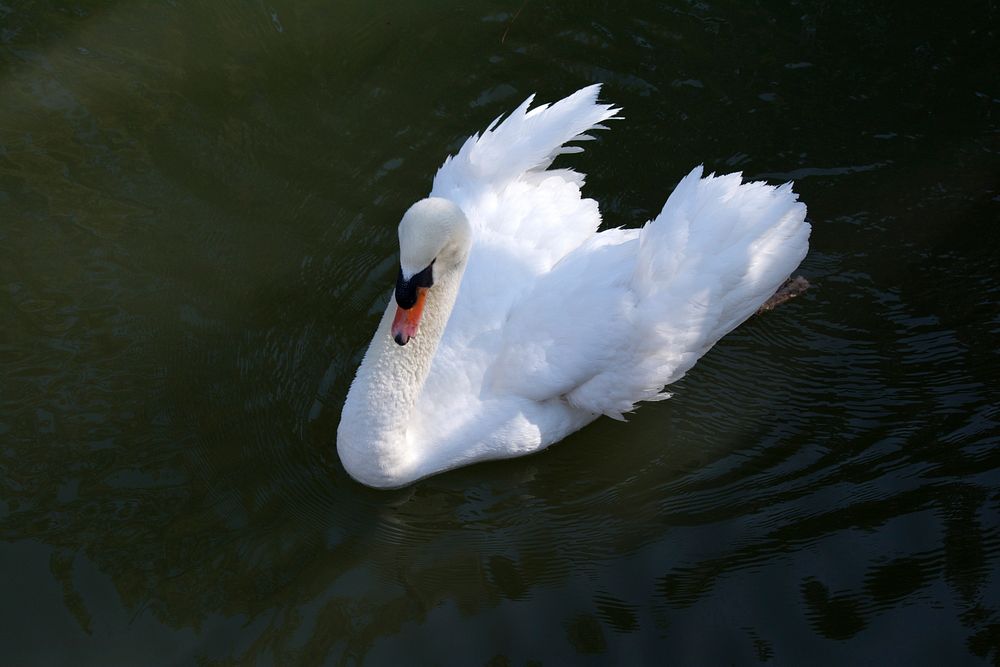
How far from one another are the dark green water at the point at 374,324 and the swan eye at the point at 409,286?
1.37 metres

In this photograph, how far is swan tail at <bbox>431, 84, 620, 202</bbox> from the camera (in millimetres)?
6719

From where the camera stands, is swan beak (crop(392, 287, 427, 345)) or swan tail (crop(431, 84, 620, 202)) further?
swan tail (crop(431, 84, 620, 202))

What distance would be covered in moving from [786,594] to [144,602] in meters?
3.21

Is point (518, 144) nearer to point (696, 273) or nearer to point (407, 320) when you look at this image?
point (696, 273)

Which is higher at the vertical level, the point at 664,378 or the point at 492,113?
the point at 492,113

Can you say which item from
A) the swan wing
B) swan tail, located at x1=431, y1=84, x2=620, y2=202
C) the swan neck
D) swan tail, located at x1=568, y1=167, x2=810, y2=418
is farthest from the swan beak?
swan tail, located at x1=431, y1=84, x2=620, y2=202

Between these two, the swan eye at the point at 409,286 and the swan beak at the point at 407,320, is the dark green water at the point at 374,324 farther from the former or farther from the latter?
the swan eye at the point at 409,286

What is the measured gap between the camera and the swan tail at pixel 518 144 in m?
6.72

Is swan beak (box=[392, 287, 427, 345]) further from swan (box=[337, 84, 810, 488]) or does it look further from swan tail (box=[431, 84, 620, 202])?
swan tail (box=[431, 84, 620, 202])

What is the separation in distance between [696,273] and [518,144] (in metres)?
1.43

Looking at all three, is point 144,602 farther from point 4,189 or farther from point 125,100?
point 125,100

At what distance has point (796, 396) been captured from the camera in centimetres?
653

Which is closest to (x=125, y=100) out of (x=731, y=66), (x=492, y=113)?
(x=492, y=113)

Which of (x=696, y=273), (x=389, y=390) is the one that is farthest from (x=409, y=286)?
(x=696, y=273)
